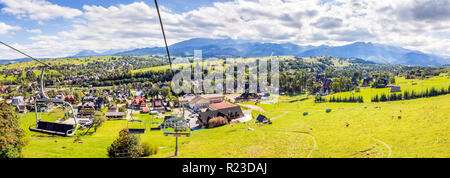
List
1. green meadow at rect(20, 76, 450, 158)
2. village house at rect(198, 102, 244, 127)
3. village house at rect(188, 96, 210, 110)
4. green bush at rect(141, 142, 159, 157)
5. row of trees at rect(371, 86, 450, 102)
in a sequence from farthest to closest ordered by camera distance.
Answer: village house at rect(188, 96, 210, 110)
row of trees at rect(371, 86, 450, 102)
village house at rect(198, 102, 244, 127)
green bush at rect(141, 142, 159, 157)
green meadow at rect(20, 76, 450, 158)

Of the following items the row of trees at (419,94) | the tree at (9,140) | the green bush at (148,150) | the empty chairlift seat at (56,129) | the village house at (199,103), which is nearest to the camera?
the tree at (9,140)

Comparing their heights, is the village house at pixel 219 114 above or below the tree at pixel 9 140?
below

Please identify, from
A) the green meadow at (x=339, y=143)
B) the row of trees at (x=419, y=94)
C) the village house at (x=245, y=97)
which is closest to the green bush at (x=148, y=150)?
the green meadow at (x=339, y=143)

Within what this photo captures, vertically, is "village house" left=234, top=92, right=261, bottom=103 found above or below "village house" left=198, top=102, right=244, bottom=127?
above

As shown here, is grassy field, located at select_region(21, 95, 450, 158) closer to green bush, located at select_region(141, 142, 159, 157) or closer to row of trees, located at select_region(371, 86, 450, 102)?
green bush, located at select_region(141, 142, 159, 157)

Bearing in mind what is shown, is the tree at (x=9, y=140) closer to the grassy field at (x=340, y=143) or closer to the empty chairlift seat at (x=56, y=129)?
the grassy field at (x=340, y=143)

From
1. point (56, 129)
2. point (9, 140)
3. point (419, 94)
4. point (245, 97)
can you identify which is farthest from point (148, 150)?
point (419, 94)

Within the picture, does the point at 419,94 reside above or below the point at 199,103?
above

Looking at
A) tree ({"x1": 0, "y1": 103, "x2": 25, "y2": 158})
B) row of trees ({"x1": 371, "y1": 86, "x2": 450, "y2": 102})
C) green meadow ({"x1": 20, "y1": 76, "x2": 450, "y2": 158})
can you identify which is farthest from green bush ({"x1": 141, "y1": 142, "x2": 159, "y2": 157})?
row of trees ({"x1": 371, "y1": 86, "x2": 450, "y2": 102})

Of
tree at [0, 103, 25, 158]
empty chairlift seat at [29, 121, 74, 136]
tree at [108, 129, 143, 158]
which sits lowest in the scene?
empty chairlift seat at [29, 121, 74, 136]

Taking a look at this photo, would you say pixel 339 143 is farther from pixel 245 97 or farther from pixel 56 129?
pixel 245 97

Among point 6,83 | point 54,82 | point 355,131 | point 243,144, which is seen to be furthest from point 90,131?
point 6,83

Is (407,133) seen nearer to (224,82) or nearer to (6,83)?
(224,82)
